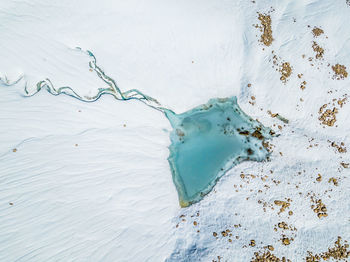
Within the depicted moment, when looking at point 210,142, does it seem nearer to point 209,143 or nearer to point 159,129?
point 209,143

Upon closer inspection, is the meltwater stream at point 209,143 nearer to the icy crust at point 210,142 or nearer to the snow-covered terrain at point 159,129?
the icy crust at point 210,142

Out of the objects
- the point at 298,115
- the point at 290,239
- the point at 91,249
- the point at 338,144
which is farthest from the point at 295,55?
the point at 91,249

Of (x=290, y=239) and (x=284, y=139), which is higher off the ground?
(x=284, y=139)

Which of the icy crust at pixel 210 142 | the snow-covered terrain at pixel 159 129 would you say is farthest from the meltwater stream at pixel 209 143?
the snow-covered terrain at pixel 159 129

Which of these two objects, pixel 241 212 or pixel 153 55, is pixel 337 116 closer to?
pixel 241 212

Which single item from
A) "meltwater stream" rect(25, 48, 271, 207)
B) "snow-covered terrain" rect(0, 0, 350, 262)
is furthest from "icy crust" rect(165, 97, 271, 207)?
"snow-covered terrain" rect(0, 0, 350, 262)

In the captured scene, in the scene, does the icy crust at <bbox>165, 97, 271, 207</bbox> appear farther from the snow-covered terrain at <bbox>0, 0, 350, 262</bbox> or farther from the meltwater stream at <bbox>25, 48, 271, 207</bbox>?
the snow-covered terrain at <bbox>0, 0, 350, 262</bbox>
